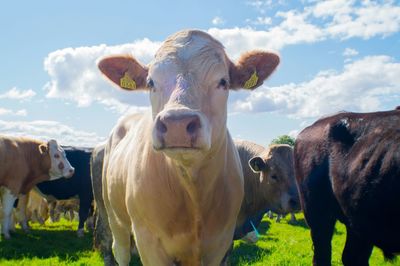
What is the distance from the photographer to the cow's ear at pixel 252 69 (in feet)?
12.2

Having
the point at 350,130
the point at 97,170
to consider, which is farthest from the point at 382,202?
the point at 97,170

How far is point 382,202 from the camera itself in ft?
13.1

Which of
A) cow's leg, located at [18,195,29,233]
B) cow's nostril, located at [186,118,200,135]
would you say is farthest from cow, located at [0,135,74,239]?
cow's nostril, located at [186,118,200,135]

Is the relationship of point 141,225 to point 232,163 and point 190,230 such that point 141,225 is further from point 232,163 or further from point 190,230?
point 232,163

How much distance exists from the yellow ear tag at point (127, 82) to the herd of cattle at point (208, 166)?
0.04 ft

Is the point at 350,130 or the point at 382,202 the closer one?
the point at 382,202

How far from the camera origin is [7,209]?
36.2 ft

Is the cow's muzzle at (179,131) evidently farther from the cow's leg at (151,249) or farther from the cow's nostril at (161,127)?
the cow's leg at (151,249)

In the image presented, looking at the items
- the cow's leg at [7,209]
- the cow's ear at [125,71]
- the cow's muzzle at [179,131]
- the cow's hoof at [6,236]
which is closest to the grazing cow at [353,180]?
the cow's muzzle at [179,131]

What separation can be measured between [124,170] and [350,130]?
102 inches

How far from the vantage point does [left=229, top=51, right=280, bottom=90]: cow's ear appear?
3713 millimetres

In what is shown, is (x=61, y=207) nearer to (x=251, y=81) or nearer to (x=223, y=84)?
(x=251, y=81)

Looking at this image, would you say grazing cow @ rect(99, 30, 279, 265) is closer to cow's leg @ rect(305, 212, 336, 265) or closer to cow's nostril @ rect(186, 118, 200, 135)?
cow's nostril @ rect(186, 118, 200, 135)

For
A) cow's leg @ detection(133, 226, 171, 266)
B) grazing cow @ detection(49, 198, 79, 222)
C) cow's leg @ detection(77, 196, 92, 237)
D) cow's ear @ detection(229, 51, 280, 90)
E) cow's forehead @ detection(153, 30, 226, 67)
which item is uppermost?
cow's forehead @ detection(153, 30, 226, 67)
